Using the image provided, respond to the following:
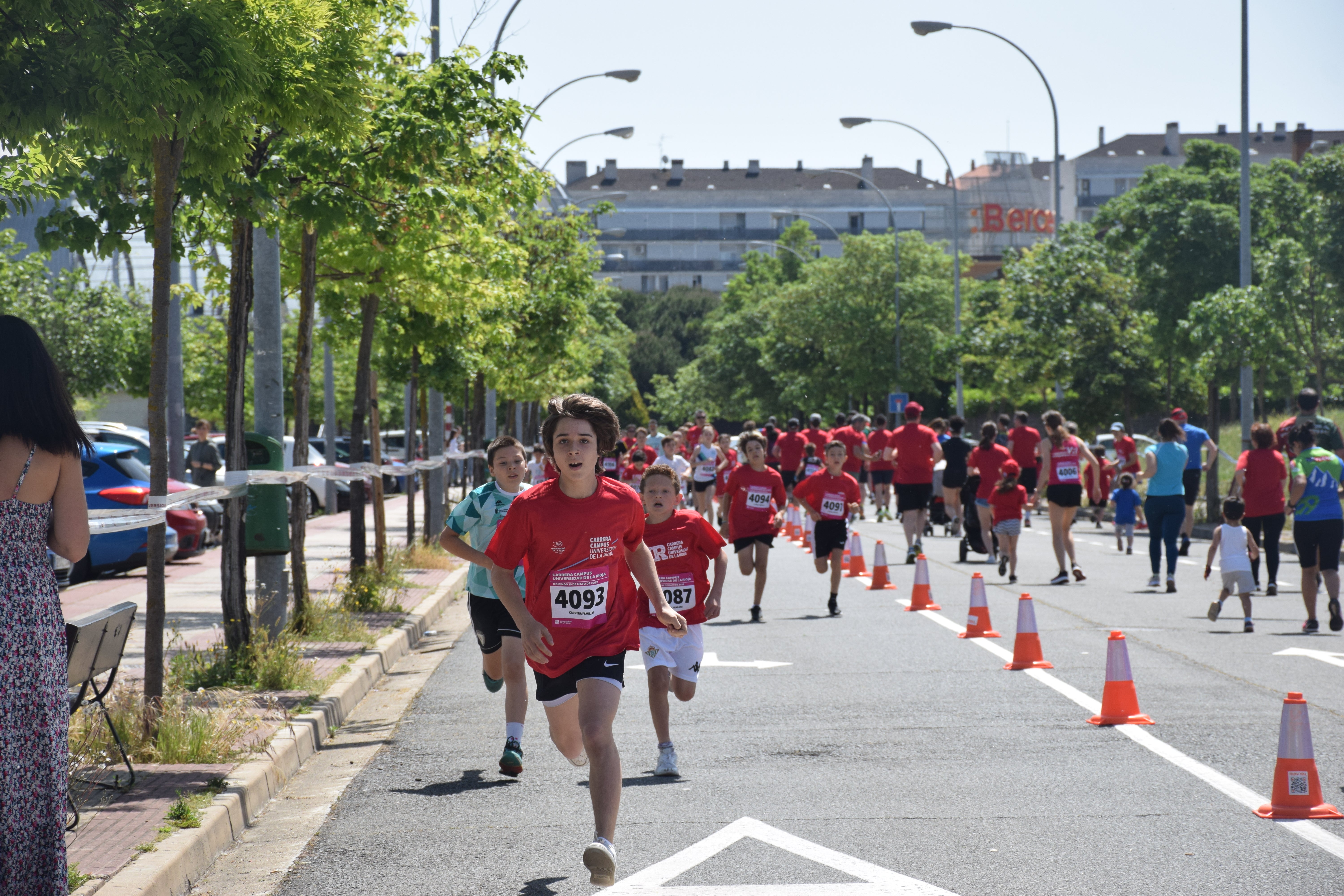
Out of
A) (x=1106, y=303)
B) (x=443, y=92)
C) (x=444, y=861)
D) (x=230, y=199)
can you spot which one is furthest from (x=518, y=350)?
(x=444, y=861)

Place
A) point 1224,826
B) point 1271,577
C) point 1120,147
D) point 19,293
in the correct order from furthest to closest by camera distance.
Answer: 1. point 1120,147
2. point 19,293
3. point 1271,577
4. point 1224,826

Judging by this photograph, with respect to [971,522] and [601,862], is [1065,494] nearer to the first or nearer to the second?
[971,522]

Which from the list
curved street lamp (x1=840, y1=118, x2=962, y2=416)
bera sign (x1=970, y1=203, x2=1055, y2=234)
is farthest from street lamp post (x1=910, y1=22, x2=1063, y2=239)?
bera sign (x1=970, y1=203, x2=1055, y2=234)

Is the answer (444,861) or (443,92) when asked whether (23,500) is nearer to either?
(444,861)

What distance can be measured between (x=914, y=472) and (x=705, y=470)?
622 centimetres

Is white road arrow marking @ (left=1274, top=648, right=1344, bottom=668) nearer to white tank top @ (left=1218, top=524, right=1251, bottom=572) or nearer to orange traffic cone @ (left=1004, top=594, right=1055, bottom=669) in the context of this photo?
white tank top @ (left=1218, top=524, right=1251, bottom=572)

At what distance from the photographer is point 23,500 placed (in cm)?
446

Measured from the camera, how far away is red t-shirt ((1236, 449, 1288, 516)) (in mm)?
14141

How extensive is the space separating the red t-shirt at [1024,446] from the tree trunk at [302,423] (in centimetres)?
1184

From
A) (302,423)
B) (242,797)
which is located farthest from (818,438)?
(242,797)

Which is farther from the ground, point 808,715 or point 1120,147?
point 1120,147

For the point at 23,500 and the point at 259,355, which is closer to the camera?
the point at 23,500

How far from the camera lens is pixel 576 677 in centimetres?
556

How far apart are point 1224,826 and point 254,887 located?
3881 millimetres
